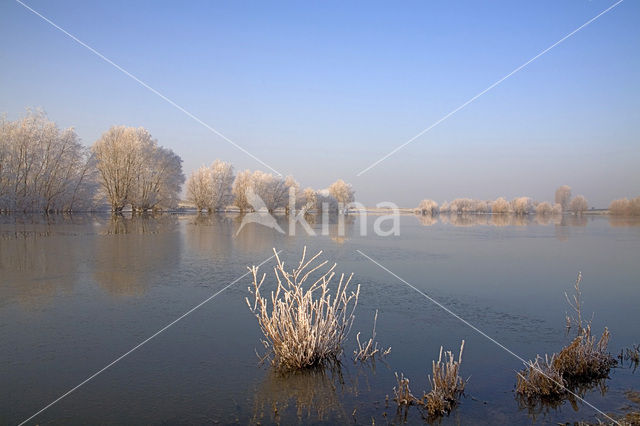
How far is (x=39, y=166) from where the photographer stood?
39.2 metres

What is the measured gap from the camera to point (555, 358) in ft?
15.6

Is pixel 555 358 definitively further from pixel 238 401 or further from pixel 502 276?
pixel 502 276

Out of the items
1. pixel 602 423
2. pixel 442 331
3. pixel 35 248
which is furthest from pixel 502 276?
pixel 35 248

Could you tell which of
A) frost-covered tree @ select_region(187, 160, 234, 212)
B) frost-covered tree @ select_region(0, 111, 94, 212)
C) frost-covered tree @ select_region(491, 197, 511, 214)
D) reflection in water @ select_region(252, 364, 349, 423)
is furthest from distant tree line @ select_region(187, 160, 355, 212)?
reflection in water @ select_region(252, 364, 349, 423)

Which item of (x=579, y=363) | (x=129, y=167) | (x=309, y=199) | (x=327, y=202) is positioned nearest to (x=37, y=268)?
(x=579, y=363)

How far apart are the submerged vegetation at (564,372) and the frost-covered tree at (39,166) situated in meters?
44.9

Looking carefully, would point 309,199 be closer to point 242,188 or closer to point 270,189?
point 270,189

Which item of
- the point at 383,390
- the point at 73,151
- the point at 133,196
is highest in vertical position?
the point at 73,151

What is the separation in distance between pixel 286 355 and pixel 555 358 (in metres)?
3.11

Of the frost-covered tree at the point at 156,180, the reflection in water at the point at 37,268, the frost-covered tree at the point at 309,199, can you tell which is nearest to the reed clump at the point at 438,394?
the reflection in water at the point at 37,268

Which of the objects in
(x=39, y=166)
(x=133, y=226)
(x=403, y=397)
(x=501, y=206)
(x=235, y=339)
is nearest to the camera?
(x=403, y=397)

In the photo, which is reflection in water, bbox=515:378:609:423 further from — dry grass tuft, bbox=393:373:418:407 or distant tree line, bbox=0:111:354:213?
distant tree line, bbox=0:111:354:213

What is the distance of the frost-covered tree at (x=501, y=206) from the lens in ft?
297

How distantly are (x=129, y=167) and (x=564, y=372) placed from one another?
50051 millimetres
